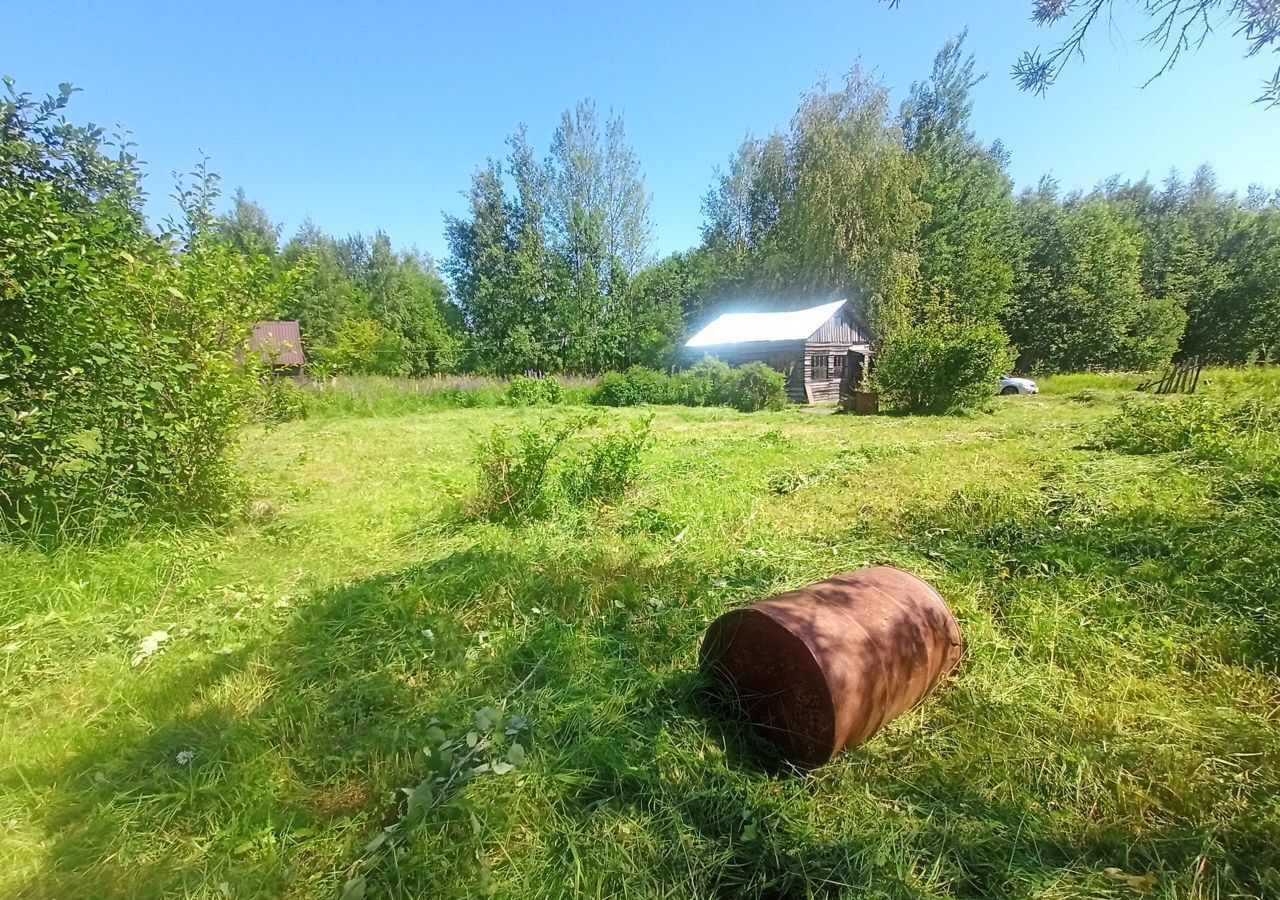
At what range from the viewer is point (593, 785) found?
6.73 feet

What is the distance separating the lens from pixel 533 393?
1970 cm

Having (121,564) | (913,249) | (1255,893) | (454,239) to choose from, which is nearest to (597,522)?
(121,564)

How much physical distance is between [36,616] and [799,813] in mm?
4144

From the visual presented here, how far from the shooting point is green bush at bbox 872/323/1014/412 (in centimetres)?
1333

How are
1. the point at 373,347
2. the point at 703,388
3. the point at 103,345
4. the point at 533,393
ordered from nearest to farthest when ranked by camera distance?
1. the point at 103,345
2. the point at 703,388
3. the point at 533,393
4. the point at 373,347

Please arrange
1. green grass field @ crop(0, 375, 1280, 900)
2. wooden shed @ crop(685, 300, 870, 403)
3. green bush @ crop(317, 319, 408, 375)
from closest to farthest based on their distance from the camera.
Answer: green grass field @ crop(0, 375, 1280, 900) < wooden shed @ crop(685, 300, 870, 403) < green bush @ crop(317, 319, 408, 375)

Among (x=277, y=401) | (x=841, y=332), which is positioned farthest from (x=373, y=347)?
(x=277, y=401)

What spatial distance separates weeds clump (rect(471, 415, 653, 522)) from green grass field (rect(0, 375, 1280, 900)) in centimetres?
35

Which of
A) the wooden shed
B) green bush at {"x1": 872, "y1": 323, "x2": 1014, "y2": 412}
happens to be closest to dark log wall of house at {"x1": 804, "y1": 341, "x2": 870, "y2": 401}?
the wooden shed

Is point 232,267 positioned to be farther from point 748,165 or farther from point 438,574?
point 748,165

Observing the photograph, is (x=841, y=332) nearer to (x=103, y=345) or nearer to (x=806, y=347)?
(x=806, y=347)

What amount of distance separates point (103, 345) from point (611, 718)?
4264 mm

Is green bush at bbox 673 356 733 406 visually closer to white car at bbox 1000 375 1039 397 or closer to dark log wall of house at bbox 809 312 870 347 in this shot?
dark log wall of house at bbox 809 312 870 347

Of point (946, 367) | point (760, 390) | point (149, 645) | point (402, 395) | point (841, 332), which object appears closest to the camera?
point (149, 645)
